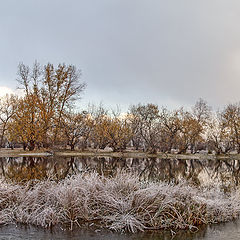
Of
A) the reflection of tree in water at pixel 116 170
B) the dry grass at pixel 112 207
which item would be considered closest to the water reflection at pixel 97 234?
the dry grass at pixel 112 207

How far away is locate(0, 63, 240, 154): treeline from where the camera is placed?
3566cm

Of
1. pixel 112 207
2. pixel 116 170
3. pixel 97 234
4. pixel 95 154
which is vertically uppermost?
pixel 95 154

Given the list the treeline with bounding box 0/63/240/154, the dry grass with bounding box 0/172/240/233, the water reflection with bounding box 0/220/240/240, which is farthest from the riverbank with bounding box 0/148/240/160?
the water reflection with bounding box 0/220/240/240

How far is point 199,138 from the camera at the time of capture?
144 feet

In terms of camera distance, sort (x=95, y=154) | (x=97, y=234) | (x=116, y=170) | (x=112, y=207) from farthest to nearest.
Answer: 1. (x=95, y=154)
2. (x=116, y=170)
3. (x=112, y=207)
4. (x=97, y=234)

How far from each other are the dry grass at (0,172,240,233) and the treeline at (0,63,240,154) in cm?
2850

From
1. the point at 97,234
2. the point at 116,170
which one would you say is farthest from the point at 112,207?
the point at 116,170

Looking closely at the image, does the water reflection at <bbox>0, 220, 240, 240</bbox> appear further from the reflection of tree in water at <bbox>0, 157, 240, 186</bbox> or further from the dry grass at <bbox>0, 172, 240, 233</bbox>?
the reflection of tree in water at <bbox>0, 157, 240, 186</bbox>

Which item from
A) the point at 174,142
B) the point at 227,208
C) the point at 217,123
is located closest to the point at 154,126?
the point at 174,142

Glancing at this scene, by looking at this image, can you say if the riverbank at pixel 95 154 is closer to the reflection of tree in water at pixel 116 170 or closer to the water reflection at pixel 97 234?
the reflection of tree in water at pixel 116 170

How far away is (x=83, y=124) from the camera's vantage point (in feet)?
136

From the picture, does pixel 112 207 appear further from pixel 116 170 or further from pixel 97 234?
pixel 116 170

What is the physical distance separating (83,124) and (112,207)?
35105mm

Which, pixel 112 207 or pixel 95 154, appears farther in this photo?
pixel 95 154
